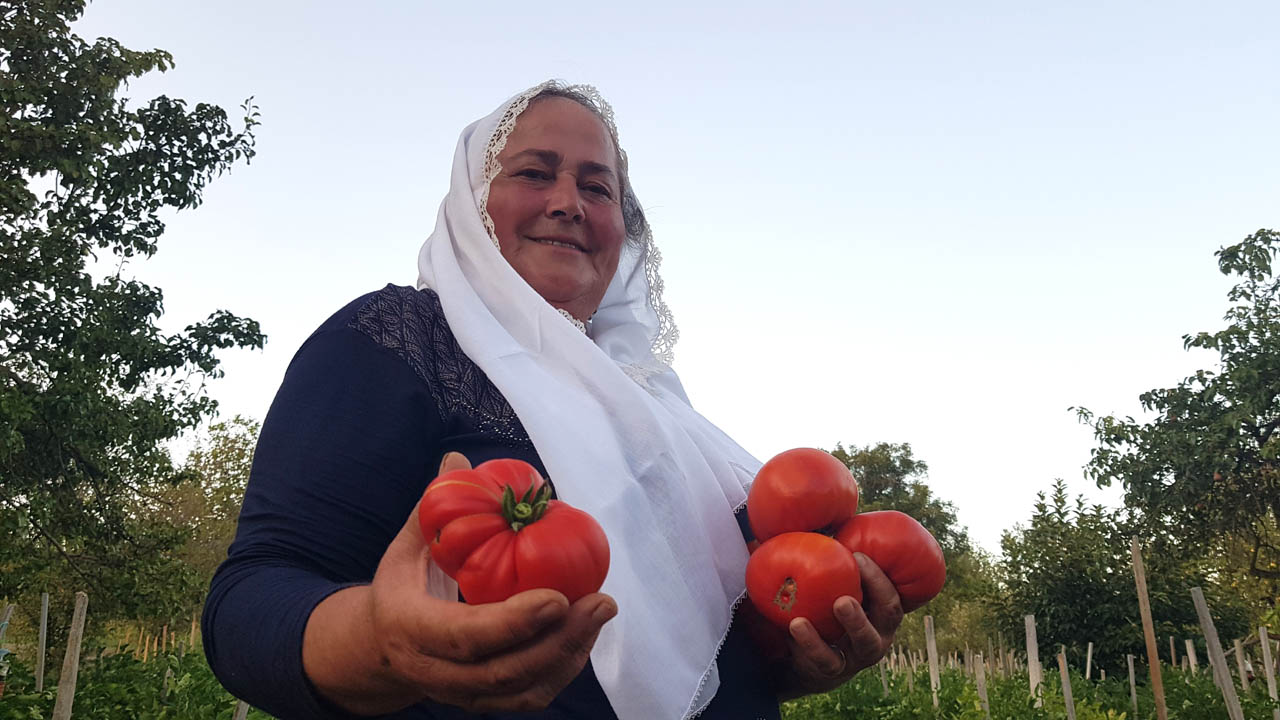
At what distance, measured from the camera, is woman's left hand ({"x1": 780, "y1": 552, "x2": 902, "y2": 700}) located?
4.76 ft

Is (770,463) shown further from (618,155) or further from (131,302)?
(131,302)

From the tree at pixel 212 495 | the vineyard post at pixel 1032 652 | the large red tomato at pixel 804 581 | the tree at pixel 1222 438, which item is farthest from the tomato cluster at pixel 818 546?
the tree at pixel 212 495

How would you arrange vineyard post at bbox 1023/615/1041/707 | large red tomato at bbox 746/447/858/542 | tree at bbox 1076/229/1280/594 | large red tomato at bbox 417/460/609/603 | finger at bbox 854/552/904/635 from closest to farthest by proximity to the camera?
large red tomato at bbox 417/460/609/603
finger at bbox 854/552/904/635
large red tomato at bbox 746/447/858/542
vineyard post at bbox 1023/615/1041/707
tree at bbox 1076/229/1280/594

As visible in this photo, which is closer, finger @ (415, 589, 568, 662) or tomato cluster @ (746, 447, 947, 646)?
finger @ (415, 589, 568, 662)

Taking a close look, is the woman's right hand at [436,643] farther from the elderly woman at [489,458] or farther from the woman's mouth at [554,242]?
the woman's mouth at [554,242]

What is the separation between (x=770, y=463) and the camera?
1.78 m

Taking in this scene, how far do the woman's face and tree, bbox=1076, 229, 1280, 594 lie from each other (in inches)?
699

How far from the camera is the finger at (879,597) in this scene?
5.09 ft

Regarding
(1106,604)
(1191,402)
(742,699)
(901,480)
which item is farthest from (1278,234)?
(901,480)

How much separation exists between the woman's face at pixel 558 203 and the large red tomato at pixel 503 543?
87 cm

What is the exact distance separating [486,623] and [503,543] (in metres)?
0.20

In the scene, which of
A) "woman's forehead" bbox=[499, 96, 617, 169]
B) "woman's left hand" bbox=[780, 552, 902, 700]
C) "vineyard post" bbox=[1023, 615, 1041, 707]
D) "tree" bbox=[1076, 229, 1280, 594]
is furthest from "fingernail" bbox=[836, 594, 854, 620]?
"tree" bbox=[1076, 229, 1280, 594]

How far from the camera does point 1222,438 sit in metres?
16.6

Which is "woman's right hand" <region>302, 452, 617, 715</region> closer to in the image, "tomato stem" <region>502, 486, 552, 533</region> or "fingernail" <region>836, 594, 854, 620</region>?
"tomato stem" <region>502, 486, 552, 533</region>
